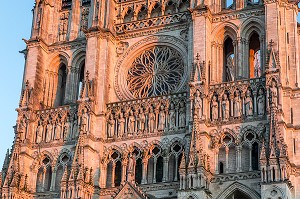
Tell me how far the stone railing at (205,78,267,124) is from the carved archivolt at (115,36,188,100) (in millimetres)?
2720

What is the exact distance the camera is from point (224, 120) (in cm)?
3388

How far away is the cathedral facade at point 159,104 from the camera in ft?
106

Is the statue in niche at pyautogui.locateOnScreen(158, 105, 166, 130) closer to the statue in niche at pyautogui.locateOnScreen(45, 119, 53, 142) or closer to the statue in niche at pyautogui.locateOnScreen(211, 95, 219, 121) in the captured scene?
the statue in niche at pyautogui.locateOnScreen(211, 95, 219, 121)

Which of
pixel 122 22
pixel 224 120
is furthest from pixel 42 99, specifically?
pixel 224 120

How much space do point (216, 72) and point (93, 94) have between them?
678 centimetres

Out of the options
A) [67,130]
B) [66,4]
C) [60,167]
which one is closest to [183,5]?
[66,4]

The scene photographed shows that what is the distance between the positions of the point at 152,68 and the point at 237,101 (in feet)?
20.2

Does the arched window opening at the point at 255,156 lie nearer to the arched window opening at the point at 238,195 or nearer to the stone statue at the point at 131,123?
the arched window opening at the point at 238,195

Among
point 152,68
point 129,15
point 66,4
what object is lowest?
point 152,68

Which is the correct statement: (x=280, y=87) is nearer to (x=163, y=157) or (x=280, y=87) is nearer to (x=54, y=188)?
(x=163, y=157)

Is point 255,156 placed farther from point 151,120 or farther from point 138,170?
point 138,170

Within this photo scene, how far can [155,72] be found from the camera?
3794cm

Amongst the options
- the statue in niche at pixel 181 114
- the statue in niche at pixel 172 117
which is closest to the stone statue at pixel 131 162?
the statue in niche at pixel 172 117

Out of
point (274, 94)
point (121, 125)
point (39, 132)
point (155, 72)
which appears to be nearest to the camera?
point (274, 94)
